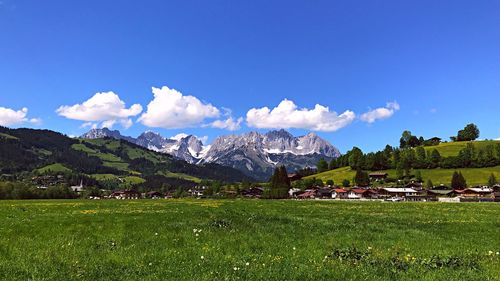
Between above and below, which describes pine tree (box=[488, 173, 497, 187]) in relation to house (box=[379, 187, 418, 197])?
above

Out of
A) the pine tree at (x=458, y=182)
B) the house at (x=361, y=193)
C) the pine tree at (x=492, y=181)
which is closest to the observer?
the house at (x=361, y=193)

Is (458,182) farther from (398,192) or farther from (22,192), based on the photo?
(22,192)

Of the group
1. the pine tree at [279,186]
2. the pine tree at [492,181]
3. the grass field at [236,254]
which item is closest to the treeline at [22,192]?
the pine tree at [279,186]

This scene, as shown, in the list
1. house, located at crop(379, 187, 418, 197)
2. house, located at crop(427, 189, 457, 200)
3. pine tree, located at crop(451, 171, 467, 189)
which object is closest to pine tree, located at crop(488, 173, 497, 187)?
pine tree, located at crop(451, 171, 467, 189)

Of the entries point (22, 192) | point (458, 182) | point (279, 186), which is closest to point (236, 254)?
point (22, 192)

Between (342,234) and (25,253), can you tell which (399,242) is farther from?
(25,253)

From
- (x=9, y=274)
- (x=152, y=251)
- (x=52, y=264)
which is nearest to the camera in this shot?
(x=9, y=274)

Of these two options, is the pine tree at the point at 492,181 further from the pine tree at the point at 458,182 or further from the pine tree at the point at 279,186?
the pine tree at the point at 279,186

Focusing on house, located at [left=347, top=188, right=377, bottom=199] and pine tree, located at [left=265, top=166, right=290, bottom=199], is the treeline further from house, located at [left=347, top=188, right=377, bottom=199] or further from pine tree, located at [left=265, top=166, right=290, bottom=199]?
house, located at [left=347, top=188, right=377, bottom=199]

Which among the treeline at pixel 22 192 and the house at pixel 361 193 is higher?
the treeline at pixel 22 192

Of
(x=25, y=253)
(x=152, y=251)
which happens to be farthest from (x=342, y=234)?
(x=25, y=253)

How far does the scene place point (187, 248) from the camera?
14922 mm

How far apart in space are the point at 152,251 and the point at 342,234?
32.7 ft

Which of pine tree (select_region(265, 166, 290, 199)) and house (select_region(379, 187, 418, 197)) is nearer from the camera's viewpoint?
pine tree (select_region(265, 166, 290, 199))
